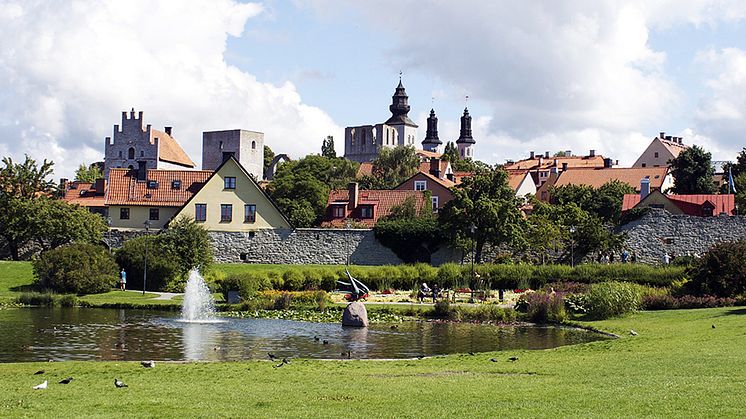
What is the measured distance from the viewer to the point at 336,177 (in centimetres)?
9562

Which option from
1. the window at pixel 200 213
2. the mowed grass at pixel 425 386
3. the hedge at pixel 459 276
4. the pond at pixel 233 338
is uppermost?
the window at pixel 200 213

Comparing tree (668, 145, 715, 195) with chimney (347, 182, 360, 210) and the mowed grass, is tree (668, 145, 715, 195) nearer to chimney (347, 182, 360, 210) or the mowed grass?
chimney (347, 182, 360, 210)

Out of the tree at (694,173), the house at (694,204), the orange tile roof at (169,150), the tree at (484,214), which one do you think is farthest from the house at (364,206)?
the orange tile roof at (169,150)

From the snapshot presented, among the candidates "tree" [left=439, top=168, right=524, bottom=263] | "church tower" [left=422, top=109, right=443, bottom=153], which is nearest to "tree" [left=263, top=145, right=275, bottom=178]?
"church tower" [left=422, top=109, right=443, bottom=153]

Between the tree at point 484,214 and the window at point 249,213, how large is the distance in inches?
489

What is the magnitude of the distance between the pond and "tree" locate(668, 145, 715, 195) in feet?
183

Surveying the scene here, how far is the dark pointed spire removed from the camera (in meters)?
184

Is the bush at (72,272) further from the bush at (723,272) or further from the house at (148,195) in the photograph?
the bush at (723,272)

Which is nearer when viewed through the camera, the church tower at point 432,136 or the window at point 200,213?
the window at point 200,213

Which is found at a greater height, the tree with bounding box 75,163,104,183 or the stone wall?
the tree with bounding box 75,163,104,183

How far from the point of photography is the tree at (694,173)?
81438 mm

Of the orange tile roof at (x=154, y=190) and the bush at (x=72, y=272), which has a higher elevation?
the orange tile roof at (x=154, y=190)

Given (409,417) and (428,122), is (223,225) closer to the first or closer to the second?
(409,417)

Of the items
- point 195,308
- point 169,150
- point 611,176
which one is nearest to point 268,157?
point 169,150
